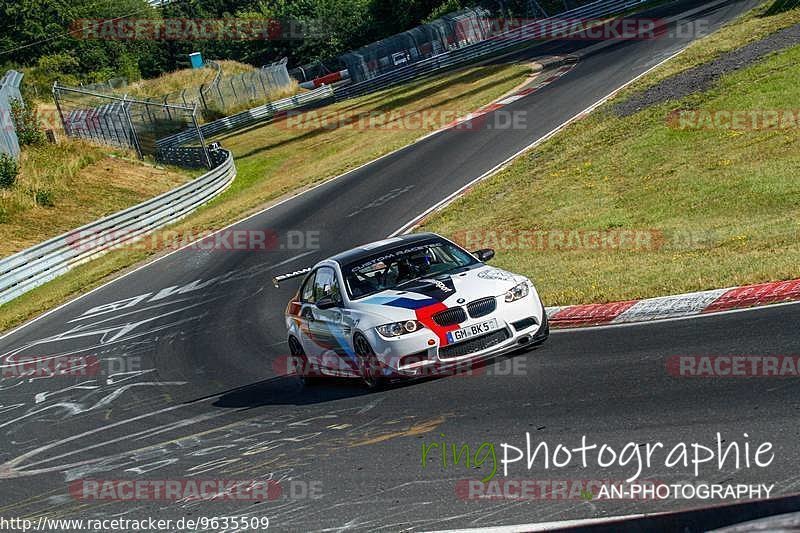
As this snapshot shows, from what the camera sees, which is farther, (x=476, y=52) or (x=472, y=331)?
(x=476, y=52)

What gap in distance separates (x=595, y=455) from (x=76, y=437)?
7.18 meters

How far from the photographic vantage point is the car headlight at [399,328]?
10.3 m

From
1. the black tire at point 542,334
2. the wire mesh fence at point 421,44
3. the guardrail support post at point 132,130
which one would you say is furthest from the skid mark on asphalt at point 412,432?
the wire mesh fence at point 421,44

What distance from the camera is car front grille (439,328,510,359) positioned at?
33.8 feet

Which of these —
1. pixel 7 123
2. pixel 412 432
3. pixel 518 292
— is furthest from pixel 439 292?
pixel 7 123

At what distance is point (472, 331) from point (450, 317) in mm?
271

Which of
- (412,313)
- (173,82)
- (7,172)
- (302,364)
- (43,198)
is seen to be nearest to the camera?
(412,313)

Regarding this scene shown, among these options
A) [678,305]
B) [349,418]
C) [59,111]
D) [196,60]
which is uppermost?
[196,60]

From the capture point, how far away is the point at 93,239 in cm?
3088

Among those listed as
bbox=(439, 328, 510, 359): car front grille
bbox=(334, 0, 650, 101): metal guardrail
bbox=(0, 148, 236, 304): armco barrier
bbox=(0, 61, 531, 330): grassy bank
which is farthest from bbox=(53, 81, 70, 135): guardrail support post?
bbox=(439, 328, 510, 359): car front grille

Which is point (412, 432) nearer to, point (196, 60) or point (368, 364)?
point (368, 364)

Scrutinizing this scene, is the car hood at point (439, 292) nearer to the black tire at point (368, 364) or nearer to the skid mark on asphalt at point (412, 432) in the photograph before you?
the black tire at point (368, 364)

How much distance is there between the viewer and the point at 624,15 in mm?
52438

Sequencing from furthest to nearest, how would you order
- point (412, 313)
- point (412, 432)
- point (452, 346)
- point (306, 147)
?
point (306, 147) → point (412, 313) → point (452, 346) → point (412, 432)
